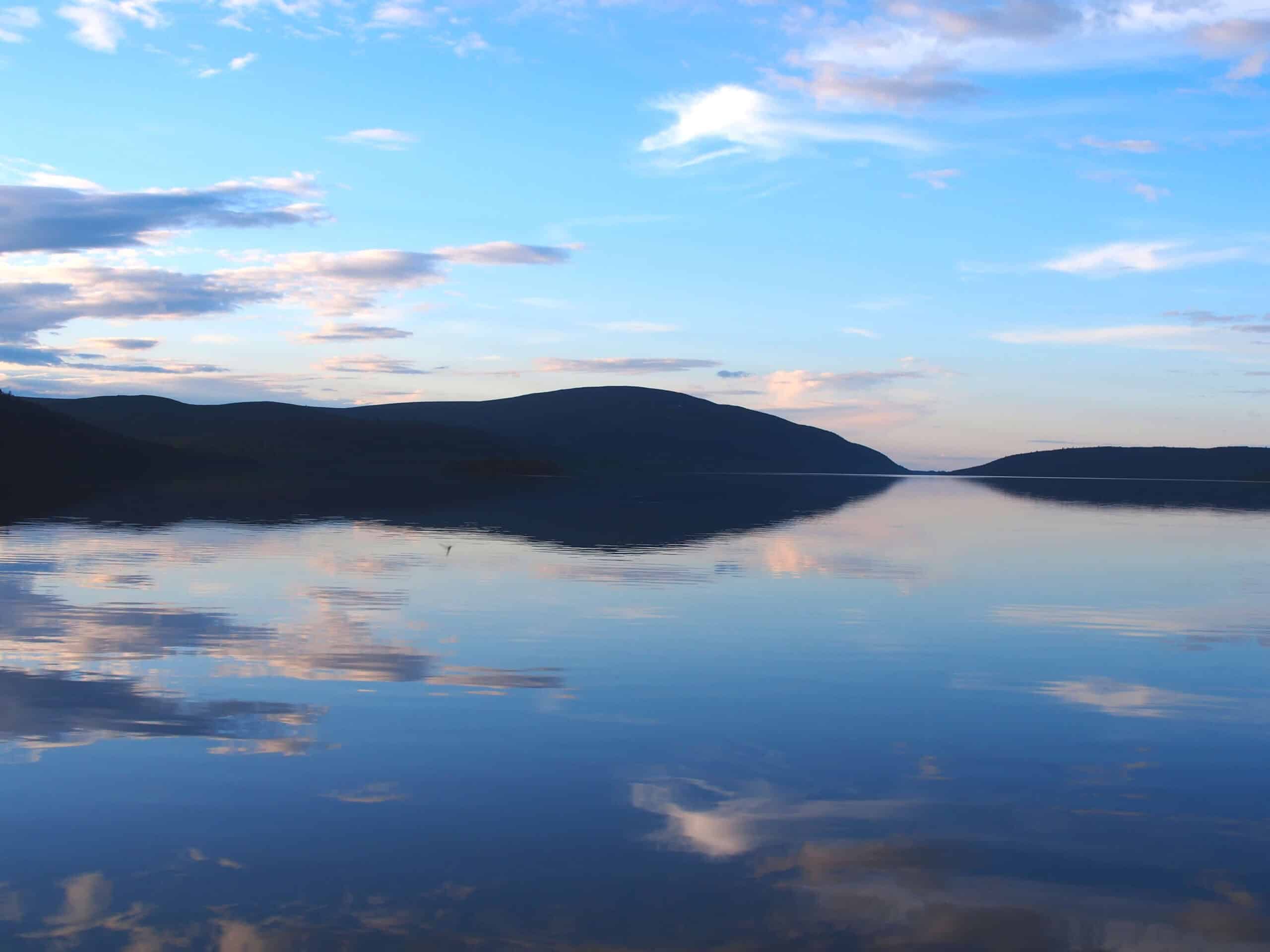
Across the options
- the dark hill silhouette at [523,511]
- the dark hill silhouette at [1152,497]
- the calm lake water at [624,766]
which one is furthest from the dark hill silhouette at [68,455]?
the dark hill silhouette at [1152,497]

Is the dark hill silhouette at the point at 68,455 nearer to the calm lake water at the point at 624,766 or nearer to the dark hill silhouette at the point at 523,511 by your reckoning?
the dark hill silhouette at the point at 523,511

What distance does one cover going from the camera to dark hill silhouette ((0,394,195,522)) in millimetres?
106000

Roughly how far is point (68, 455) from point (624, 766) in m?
137

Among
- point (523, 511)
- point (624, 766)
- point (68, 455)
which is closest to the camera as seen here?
point (624, 766)

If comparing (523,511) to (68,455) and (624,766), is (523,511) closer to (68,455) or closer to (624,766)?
(624,766)

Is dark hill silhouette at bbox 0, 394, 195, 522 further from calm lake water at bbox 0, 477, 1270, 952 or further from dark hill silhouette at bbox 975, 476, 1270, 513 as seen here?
dark hill silhouette at bbox 975, 476, 1270, 513

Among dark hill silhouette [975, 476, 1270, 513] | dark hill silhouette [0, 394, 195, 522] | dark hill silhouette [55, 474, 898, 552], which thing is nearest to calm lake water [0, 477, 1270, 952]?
dark hill silhouette [55, 474, 898, 552]

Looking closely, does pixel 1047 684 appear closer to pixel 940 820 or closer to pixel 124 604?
pixel 940 820

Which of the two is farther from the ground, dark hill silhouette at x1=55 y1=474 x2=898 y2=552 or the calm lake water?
dark hill silhouette at x1=55 y1=474 x2=898 y2=552

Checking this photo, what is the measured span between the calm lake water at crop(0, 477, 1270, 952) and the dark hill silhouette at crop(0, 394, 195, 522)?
77129 mm

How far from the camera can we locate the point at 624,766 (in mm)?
10734

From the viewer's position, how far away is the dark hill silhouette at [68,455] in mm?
106000

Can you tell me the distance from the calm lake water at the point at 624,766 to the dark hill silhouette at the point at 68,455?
253 ft

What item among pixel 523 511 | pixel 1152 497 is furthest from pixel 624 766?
pixel 1152 497
